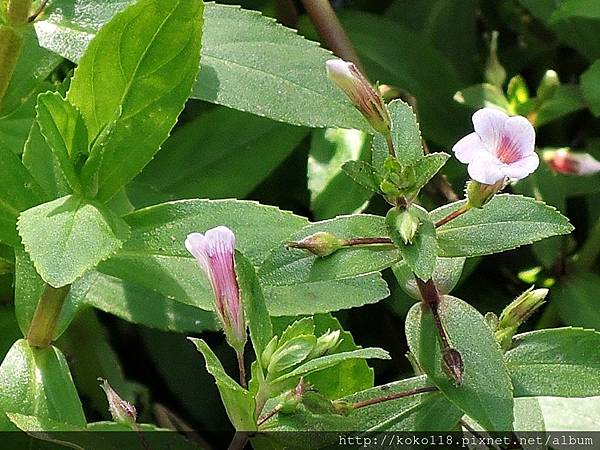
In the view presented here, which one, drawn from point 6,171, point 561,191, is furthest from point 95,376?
point 561,191

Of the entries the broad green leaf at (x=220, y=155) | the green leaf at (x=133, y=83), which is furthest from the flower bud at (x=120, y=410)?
the broad green leaf at (x=220, y=155)

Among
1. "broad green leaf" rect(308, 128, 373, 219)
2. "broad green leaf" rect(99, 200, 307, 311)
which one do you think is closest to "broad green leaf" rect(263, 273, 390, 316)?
"broad green leaf" rect(99, 200, 307, 311)

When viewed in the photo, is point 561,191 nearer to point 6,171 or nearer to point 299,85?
point 299,85

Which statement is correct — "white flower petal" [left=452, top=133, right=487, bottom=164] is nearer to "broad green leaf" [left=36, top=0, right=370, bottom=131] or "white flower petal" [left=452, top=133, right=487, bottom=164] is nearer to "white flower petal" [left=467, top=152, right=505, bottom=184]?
"white flower petal" [left=467, top=152, right=505, bottom=184]

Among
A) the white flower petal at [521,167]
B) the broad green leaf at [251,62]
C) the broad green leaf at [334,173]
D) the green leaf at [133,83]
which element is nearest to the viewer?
the white flower petal at [521,167]

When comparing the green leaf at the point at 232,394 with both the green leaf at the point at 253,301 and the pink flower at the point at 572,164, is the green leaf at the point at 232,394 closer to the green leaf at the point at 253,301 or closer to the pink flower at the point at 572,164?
the green leaf at the point at 253,301

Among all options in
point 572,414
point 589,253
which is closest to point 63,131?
point 572,414

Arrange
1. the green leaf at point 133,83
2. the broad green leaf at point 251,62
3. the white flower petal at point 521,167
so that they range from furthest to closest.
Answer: the broad green leaf at point 251,62
the green leaf at point 133,83
the white flower petal at point 521,167
